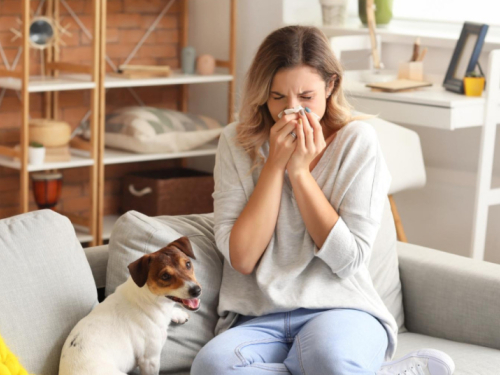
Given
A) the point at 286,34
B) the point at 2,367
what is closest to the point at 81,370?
the point at 2,367

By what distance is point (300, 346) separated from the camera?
1690mm

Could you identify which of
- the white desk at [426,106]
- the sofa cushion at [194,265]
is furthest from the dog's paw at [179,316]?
the white desk at [426,106]

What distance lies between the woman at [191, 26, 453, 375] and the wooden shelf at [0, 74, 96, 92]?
1.58 meters

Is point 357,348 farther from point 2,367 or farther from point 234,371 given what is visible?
point 2,367

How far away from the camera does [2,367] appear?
4.69 ft

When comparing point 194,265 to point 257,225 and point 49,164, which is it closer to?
point 257,225

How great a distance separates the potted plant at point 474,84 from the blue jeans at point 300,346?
1.45 metres

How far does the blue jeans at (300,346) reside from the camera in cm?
163

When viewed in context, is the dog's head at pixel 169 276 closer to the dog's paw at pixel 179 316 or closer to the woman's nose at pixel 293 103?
the dog's paw at pixel 179 316

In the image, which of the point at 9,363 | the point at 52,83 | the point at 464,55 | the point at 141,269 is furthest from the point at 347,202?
the point at 52,83

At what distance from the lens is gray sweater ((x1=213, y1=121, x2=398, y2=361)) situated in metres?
1.77

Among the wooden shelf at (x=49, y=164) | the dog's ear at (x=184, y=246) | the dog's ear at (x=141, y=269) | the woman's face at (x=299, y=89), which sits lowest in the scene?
the wooden shelf at (x=49, y=164)

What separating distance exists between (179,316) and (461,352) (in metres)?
0.70

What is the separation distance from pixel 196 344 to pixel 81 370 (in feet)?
1.26
